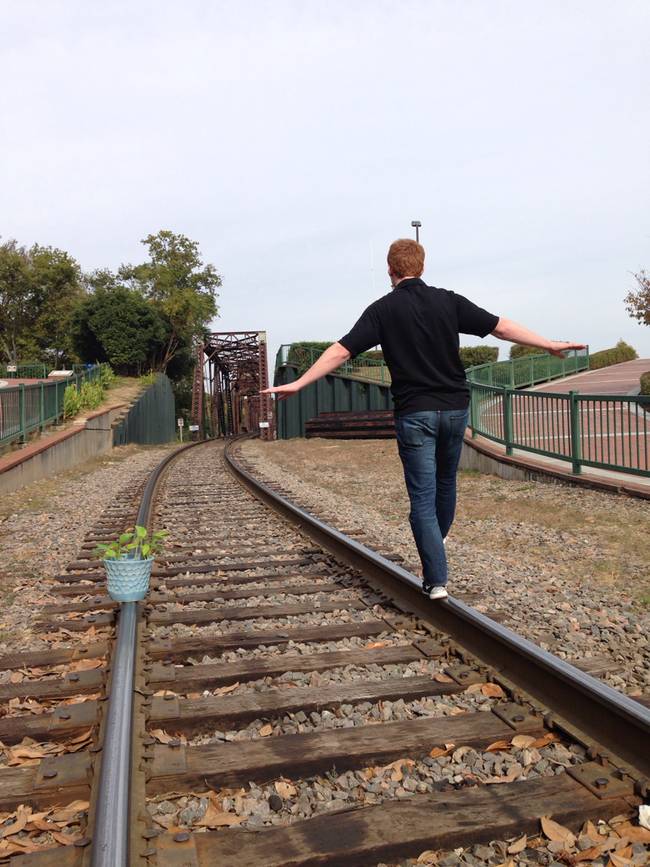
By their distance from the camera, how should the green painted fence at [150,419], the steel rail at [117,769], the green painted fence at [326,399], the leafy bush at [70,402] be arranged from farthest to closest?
1. the green painted fence at [326,399]
2. the green painted fence at [150,419]
3. the leafy bush at [70,402]
4. the steel rail at [117,769]

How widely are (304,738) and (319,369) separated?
1749 millimetres

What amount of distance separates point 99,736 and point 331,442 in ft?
73.8

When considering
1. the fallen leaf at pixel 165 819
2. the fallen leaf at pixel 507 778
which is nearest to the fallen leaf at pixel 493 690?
the fallen leaf at pixel 507 778

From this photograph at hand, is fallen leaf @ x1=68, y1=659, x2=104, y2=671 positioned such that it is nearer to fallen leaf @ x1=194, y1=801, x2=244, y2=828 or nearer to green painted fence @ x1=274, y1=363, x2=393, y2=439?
fallen leaf @ x1=194, y1=801, x2=244, y2=828

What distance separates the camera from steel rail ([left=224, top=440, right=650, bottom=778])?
247 centimetres

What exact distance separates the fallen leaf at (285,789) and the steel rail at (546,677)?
107 centimetres

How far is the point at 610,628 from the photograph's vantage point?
410 cm

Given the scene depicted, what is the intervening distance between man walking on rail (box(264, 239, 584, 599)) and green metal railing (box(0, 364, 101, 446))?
11.6 meters

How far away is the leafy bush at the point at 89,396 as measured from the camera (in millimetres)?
22781

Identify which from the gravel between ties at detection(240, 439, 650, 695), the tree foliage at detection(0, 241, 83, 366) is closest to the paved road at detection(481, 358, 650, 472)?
the gravel between ties at detection(240, 439, 650, 695)

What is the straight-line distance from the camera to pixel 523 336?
3.94 m

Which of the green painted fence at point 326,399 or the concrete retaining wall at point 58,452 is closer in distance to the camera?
the concrete retaining wall at point 58,452

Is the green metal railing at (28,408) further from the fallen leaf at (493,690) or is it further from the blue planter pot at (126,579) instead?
the fallen leaf at (493,690)

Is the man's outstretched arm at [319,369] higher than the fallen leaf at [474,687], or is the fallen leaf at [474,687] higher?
the man's outstretched arm at [319,369]
